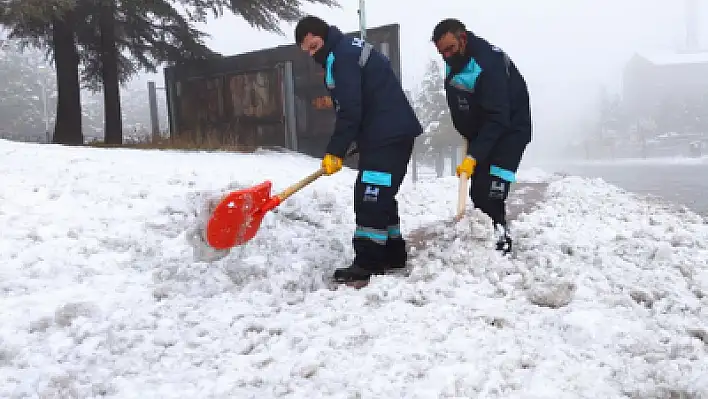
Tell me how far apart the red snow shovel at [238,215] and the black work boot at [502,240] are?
55.4 inches

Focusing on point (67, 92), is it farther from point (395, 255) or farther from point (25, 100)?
point (25, 100)

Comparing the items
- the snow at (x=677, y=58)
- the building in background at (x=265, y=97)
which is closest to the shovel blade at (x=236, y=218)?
the building in background at (x=265, y=97)

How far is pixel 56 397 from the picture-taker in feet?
6.63

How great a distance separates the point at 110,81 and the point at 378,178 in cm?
842

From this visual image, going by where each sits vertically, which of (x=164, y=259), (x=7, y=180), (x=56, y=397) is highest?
(x=7, y=180)

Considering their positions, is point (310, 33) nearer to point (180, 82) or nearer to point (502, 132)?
point (502, 132)

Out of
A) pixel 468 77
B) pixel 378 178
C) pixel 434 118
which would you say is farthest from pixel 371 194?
pixel 434 118

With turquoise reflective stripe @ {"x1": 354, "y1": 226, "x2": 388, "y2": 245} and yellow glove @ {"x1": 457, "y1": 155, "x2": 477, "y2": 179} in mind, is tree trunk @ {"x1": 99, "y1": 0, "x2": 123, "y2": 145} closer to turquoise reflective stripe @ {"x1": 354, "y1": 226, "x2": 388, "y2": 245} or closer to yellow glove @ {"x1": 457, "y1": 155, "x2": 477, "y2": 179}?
turquoise reflective stripe @ {"x1": 354, "y1": 226, "x2": 388, "y2": 245}

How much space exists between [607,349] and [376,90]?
6.88 ft

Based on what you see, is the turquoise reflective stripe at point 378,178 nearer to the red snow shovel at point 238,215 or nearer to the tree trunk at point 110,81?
the red snow shovel at point 238,215

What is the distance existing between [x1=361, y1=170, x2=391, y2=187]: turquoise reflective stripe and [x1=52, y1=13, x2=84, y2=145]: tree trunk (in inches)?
304

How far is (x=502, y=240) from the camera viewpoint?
3729 mm

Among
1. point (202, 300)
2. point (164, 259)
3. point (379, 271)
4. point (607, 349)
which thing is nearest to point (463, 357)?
point (607, 349)

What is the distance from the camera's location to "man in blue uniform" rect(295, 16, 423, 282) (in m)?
3.31
